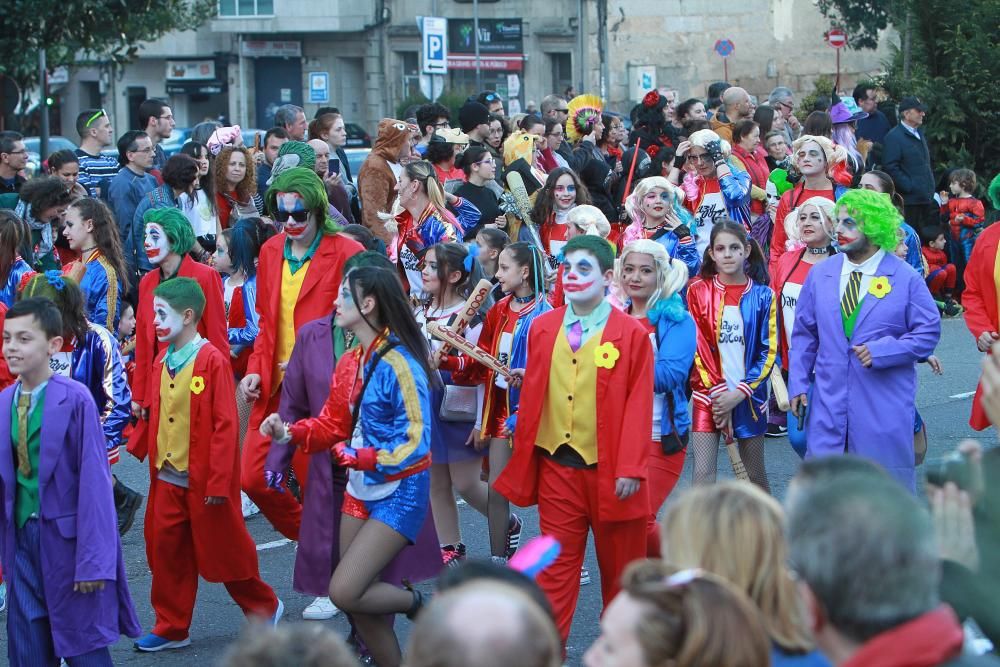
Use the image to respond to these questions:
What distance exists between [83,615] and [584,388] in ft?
6.82

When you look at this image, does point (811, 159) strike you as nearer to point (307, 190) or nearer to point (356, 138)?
point (307, 190)

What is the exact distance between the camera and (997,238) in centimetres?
790

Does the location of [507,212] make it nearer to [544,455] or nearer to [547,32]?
[544,455]

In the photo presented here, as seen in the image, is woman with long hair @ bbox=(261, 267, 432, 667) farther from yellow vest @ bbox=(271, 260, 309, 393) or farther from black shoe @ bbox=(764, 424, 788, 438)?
black shoe @ bbox=(764, 424, 788, 438)

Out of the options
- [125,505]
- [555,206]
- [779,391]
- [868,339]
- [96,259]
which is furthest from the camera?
[555,206]

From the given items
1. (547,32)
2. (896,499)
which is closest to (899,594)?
(896,499)

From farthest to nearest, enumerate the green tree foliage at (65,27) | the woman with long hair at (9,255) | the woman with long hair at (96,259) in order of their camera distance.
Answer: the green tree foliage at (65,27) < the woman with long hair at (96,259) < the woman with long hair at (9,255)

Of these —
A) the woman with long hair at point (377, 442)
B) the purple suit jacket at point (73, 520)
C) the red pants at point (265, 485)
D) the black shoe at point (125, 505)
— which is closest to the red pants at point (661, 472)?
the woman with long hair at point (377, 442)

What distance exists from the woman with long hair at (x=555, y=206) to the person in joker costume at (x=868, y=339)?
12.1 ft

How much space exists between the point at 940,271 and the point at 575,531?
1075 cm

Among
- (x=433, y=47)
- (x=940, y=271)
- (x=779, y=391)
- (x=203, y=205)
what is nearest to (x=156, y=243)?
(x=203, y=205)

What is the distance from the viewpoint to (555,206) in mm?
10617

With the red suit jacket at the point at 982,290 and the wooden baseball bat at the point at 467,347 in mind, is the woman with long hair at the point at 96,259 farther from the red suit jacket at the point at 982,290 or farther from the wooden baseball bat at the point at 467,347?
the red suit jacket at the point at 982,290

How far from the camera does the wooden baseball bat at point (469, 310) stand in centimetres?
757
